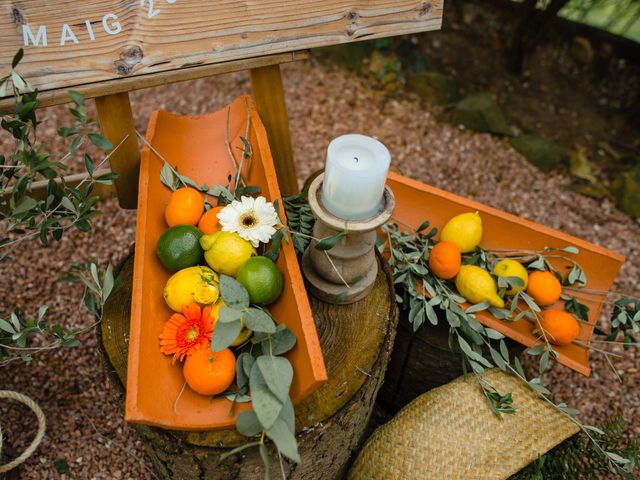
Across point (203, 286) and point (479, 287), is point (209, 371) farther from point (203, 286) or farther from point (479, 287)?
point (479, 287)

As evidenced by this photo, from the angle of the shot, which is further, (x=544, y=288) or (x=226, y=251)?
(x=544, y=288)

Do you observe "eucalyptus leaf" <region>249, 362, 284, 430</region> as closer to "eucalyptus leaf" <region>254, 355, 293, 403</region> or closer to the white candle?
"eucalyptus leaf" <region>254, 355, 293, 403</region>

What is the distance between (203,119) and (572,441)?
163 centimetres

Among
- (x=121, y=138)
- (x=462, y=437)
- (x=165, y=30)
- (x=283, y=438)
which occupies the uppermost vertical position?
(x=165, y=30)

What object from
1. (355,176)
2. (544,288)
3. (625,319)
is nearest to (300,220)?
(355,176)

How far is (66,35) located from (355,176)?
0.90 meters

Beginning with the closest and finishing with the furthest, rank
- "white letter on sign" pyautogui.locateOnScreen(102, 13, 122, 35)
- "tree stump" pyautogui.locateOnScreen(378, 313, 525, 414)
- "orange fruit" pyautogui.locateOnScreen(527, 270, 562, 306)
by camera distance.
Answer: "white letter on sign" pyautogui.locateOnScreen(102, 13, 122, 35) < "orange fruit" pyautogui.locateOnScreen(527, 270, 562, 306) < "tree stump" pyautogui.locateOnScreen(378, 313, 525, 414)

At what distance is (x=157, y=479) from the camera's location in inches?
71.5

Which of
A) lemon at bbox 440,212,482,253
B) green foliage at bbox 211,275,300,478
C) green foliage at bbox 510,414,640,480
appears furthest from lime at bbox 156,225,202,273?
green foliage at bbox 510,414,640,480

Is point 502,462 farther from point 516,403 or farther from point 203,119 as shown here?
point 203,119

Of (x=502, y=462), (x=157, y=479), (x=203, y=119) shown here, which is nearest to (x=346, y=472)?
(x=502, y=462)

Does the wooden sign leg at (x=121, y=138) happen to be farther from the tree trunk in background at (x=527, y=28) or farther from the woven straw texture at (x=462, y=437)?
the tree trunk in background at (x=527, y=28)

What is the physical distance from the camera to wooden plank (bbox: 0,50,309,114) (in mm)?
1434

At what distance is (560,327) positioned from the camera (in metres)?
1.57
